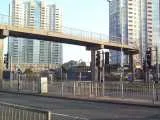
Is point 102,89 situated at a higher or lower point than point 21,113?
lower

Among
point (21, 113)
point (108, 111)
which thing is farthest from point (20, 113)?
point (108, 111)

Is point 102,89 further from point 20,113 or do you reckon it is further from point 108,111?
point 20,113

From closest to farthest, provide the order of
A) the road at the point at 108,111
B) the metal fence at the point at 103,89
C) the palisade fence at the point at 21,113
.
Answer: the palisade fence at the point at 21,113
the road at the point at 108,111
the metal fence at the point at 103,89

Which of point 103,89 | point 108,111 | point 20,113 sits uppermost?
point 20,113

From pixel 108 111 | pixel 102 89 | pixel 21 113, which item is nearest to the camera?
pixel 21 113

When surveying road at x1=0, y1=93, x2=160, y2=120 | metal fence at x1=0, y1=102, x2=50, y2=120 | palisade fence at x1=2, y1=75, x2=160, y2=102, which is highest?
metal fence at x1=0, y1=102, x2=50, y2=120

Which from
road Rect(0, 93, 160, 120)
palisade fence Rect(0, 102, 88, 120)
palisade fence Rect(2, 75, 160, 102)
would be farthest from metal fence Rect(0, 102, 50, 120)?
palisade fence Rect(2, 75, 160, 102)

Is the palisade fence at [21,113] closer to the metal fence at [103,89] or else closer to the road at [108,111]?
the road at [108,111]

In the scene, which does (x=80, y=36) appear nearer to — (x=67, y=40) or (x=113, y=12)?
(x=67, y=40)

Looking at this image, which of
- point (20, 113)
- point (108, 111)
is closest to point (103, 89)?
point (108, 111)

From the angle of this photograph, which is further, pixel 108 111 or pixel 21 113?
pixel 108 111

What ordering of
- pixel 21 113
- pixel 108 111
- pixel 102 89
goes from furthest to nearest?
pixel 102 89
pixel 108 111
pixel 21 113

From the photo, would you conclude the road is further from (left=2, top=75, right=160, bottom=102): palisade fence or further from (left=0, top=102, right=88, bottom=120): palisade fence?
(left=0, top=102, right=88, bottom=120): palisade fence

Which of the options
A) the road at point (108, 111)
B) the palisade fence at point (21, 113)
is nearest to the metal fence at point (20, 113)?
the palisade fence at point (21, 113)
